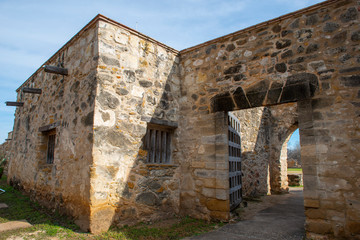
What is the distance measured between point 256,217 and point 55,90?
5.18m

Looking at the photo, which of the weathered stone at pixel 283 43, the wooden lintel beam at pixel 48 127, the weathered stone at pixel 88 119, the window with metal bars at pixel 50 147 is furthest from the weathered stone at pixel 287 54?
the window with metal bars at pixel 50 147

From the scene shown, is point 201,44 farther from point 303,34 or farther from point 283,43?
point 303,34

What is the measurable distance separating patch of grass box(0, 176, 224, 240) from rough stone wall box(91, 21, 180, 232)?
0.72 ft

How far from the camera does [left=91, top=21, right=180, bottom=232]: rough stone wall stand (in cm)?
375

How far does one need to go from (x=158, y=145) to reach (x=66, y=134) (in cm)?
178

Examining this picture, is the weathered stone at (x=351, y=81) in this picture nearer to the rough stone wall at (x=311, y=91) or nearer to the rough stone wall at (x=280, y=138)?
the rough stone wall at (x=311, y=91)

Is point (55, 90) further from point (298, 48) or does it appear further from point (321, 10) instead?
point (321, 10)

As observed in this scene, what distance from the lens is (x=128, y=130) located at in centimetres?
414

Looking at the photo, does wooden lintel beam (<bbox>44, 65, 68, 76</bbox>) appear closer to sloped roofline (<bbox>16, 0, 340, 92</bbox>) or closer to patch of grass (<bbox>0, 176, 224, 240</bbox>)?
sloped roofline (<bbox>16, 0, 340, 92</bbox>)

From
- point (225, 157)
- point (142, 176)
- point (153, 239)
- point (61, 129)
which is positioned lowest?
point (153, 239)

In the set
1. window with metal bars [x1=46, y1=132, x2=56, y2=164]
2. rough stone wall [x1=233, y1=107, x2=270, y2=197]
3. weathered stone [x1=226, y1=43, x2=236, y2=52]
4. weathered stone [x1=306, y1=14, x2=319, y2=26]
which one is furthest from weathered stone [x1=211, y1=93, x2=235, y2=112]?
window with metal bars [x1=46, y1=132, x2=56, y2=164]

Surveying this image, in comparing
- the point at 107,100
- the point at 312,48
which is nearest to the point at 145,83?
the point at 107,100

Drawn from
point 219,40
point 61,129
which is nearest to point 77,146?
point 61,129

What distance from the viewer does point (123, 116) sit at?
13.4 feet
